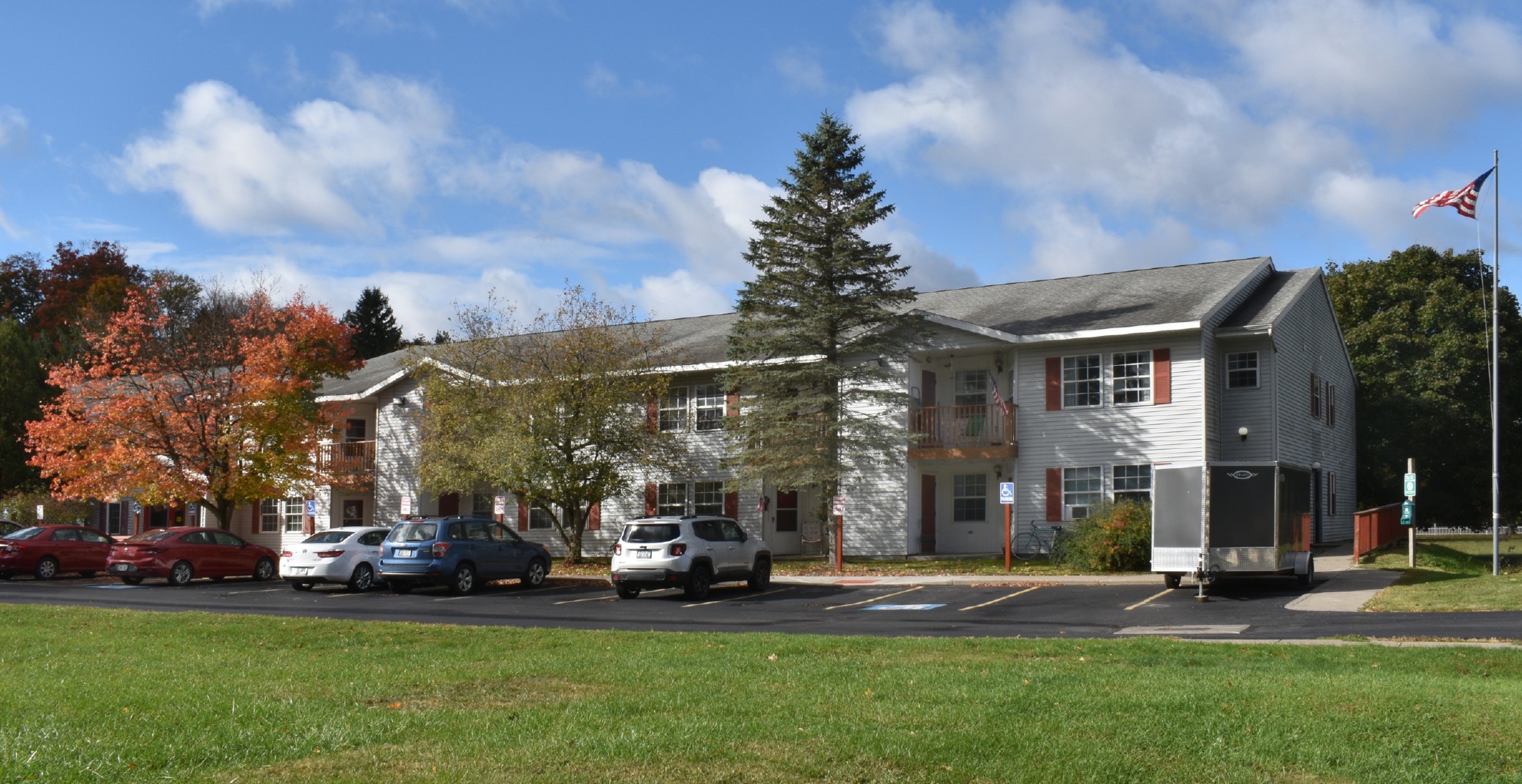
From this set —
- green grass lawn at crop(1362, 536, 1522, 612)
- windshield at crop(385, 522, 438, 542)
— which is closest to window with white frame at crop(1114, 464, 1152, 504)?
green grass lawn at crop(1362, 536, 1522, 612)

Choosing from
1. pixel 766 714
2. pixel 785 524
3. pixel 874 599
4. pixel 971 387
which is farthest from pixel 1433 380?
pixel 766 714

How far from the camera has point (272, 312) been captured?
38.9 meters

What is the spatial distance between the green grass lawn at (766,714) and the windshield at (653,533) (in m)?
9.71

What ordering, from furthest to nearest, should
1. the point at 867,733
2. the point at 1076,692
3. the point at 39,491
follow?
the point at 39,491 < the point at 1076,692 < the point at 867,733

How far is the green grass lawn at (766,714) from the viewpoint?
677cm

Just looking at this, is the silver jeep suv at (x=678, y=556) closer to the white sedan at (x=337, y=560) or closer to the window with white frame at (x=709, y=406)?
the white sedan at (x=337, y=560)

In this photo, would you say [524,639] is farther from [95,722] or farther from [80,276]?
[80,276]

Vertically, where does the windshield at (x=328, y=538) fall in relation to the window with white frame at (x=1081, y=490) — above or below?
below

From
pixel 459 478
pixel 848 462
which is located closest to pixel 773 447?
pixel 848 462

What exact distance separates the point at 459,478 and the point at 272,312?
408 inches

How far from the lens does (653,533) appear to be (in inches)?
896

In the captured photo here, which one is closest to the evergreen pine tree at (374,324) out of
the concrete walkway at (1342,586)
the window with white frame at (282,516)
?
the window with white frame at (282,516)

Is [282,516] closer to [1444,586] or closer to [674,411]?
[674,411]

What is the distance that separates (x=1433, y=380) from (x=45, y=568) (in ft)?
134
